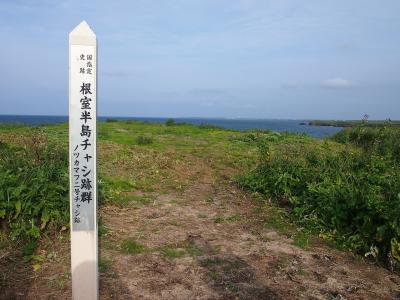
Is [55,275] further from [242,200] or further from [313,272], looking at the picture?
[242,200]

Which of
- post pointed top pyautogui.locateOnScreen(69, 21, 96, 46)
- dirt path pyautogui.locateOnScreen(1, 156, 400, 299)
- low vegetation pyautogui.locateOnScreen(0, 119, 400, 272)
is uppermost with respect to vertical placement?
post pointed top pyautogui.locateOnScreen(69, 21, 96, 46)

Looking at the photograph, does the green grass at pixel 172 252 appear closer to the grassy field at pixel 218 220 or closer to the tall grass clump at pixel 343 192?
the grassy field at pixel 218 220

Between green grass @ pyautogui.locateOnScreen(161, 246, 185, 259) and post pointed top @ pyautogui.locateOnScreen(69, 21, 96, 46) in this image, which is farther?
green grass @ pyautogui.locateOnScreen(161, 246, 185, 259)

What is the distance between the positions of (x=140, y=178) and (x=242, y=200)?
2446 mm

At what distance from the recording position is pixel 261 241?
17.1 ft

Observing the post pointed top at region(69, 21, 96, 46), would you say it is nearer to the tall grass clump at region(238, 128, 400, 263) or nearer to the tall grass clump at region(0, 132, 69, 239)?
the tall grass clump at region(0, 132, 69, 239)

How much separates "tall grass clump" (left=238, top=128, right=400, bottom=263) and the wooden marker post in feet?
10.8

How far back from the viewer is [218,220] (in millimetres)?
6039

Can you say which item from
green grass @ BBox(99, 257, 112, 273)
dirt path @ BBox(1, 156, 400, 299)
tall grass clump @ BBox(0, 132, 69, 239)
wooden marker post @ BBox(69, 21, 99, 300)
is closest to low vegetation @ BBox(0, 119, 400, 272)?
tall grass clump @ BBox(0, 132, 69, 239)

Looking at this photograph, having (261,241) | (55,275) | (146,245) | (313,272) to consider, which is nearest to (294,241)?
(261,241)

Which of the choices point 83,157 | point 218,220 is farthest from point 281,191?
point 83,157

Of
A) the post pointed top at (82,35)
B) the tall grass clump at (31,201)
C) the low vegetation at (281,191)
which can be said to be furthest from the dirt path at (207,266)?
the post pointed top at (82,35)

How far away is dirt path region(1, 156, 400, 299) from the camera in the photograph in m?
3.82

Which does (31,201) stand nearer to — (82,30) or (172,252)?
(172,252)
